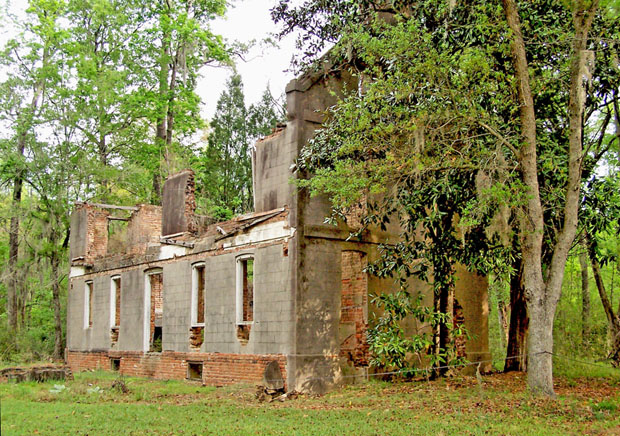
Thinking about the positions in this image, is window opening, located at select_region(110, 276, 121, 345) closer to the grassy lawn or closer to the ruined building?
the ruined building

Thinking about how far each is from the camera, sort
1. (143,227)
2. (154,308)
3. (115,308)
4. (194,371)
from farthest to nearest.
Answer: (143,227), (115,308), (154,308), (194,371)

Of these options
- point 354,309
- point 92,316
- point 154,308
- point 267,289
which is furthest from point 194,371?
point 92,316

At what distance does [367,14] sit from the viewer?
56.2 feet

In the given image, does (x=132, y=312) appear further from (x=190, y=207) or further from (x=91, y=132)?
(x=91, y=132)

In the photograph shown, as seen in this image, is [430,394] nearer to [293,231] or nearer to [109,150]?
[293,231]

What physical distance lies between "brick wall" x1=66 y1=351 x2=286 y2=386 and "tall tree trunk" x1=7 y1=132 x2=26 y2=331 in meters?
6.50

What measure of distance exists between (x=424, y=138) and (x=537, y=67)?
137 inches

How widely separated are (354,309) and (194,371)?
5824mm

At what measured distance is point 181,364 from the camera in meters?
20.7

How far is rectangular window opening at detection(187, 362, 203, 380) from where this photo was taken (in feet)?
66.6

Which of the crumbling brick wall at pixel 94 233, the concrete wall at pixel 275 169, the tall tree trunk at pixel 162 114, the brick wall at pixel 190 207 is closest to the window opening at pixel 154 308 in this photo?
the brick wall at pixel 190 207

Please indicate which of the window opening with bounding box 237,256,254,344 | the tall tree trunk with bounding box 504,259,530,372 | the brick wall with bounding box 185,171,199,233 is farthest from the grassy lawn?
the brick wall with bounding box 185,171,199,233

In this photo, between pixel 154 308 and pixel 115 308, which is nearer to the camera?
pixel 154 308

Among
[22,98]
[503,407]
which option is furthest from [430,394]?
[22,98]
